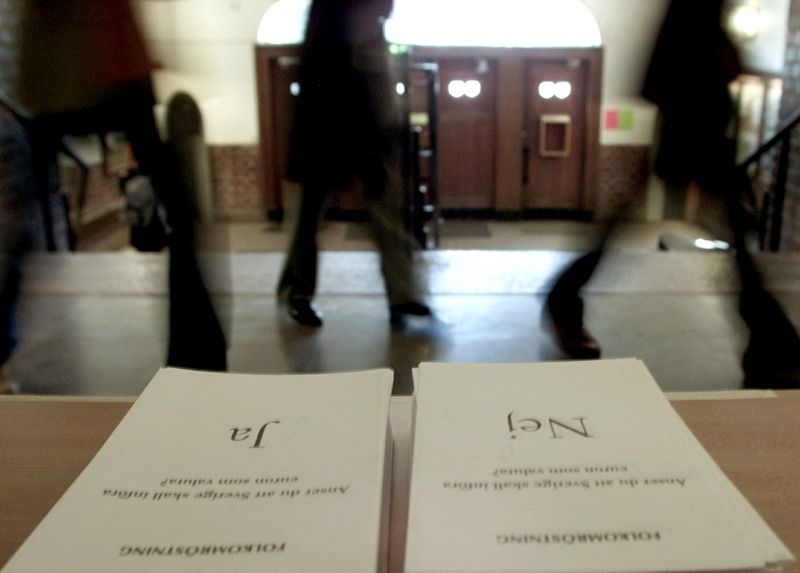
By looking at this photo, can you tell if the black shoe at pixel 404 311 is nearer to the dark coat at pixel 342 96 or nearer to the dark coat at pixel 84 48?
the dark coat at pixel 342 96

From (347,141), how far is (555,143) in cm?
348

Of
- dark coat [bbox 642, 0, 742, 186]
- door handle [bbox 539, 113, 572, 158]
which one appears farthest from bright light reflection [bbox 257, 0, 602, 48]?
dark coat [bbox 642, 0, 742, 186]

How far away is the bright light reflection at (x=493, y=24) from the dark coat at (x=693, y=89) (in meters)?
3.33

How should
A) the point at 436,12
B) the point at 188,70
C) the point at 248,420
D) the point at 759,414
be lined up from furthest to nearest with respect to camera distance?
1. the point at 436,12
2. the point at 188,70
3. the point at 759,414
4. the point at 248,420

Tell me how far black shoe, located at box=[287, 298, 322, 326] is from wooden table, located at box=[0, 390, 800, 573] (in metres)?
1.60

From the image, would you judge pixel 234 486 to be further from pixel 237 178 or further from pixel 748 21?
pixel 237 178

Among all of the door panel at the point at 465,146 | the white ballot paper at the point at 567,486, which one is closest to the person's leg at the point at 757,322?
the white ballot paper at the point at 567,486

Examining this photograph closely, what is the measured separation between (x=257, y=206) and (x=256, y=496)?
16.5ft

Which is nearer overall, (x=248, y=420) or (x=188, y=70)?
(x=248, y=420)

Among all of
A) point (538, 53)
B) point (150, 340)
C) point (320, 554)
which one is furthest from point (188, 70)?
point (538, 53)

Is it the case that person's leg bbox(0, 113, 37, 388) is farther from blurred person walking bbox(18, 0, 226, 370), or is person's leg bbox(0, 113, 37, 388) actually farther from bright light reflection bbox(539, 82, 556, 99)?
bright light reflection bbox(539, 82, 556, 99)

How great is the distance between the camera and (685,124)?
1893mm

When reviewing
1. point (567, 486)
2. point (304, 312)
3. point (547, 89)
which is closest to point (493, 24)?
point (547, 89)

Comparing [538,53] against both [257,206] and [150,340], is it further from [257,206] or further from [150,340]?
[150,340]
